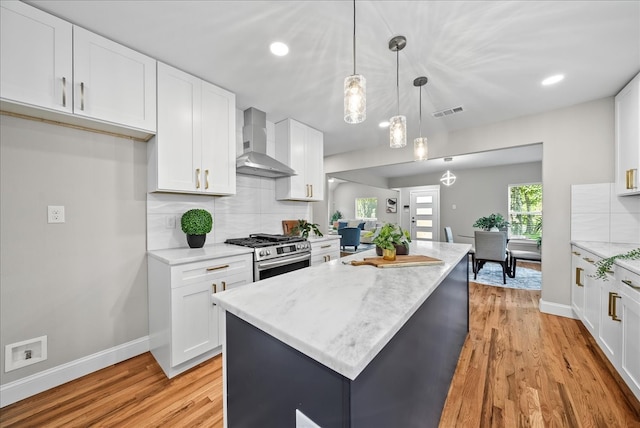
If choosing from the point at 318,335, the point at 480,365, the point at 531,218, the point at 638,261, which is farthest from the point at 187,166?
the point at 531,218

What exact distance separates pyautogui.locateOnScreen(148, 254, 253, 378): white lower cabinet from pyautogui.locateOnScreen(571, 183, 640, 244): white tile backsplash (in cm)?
367

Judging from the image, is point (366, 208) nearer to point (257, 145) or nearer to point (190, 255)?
point (257, 145)

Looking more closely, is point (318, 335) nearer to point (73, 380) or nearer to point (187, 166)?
point (187, 166)

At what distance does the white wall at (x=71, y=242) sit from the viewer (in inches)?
63.2

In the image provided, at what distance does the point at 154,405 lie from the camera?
1561 millimetres

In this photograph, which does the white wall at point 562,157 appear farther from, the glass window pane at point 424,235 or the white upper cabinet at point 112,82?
the glass window pane at point 424,235

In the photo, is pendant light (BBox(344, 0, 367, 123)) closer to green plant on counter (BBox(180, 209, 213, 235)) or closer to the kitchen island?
the kitchen island

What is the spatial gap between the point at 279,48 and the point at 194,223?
1.60 meters

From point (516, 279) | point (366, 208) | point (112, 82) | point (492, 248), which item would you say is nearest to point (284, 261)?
point (112, 82)

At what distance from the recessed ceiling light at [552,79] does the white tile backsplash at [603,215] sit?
48.7 inches

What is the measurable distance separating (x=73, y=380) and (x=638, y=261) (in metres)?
4.00

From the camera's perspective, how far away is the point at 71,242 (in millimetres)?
1816

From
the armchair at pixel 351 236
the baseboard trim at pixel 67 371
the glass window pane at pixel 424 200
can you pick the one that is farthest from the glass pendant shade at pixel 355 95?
the glass window pane at pixel 424 200

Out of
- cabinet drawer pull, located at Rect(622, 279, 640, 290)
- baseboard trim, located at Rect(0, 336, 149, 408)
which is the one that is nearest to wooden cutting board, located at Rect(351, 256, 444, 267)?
cabinet drawer pull, located at Rect(622, 279, 640, 290)
